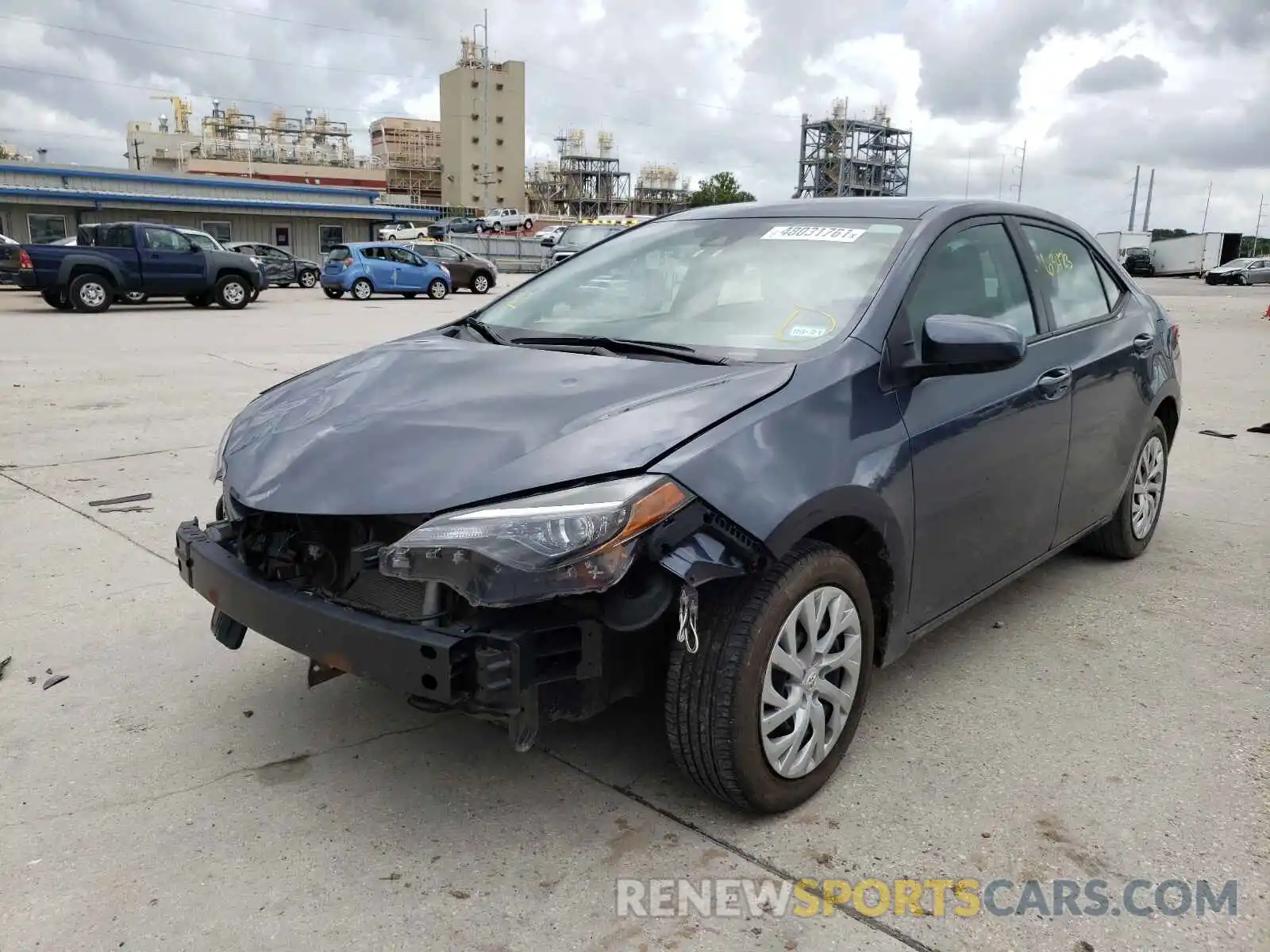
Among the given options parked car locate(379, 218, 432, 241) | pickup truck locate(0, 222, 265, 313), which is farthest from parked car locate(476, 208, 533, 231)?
pickup truck locate(0, 222, 265, 313)

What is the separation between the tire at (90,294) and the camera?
19562 mm

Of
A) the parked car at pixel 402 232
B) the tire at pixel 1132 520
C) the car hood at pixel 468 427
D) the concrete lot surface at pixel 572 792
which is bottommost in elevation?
the concrete lot surface at pixel 572 792

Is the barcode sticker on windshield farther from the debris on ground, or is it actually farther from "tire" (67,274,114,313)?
"tire" (67,274,114,313)

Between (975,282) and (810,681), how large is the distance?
1.65 meters

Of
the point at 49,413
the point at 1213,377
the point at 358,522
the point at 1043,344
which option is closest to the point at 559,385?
the point at 358,522

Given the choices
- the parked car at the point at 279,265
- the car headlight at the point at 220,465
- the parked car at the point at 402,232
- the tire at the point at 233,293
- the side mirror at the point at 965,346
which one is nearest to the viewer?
the side mirror at the point at 965,346

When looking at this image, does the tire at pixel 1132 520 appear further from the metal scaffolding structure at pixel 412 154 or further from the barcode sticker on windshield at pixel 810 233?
the metal scaffolding structure at pixel 412 154

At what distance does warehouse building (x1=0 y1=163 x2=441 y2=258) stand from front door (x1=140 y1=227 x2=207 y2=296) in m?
23.9

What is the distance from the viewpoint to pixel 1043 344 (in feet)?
12.2

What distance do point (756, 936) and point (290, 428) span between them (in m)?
1.83

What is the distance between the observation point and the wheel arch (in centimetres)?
249

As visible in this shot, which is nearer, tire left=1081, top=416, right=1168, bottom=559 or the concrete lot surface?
the concrete lot surface

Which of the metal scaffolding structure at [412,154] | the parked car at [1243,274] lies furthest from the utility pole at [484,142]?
the parked car at [1243,274]

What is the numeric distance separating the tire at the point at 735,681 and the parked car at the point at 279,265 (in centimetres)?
3062
